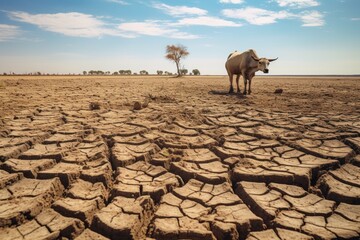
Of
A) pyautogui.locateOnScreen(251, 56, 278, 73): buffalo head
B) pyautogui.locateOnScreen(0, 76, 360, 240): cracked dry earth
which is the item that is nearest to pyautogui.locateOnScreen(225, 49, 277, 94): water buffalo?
pyautogui.locateOnScreen(251, 56, 278, 73): buffalo head

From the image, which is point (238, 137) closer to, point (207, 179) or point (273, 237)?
point (207, 179)

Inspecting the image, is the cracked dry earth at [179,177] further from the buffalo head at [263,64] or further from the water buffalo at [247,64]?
the water buffalo at [247,64]

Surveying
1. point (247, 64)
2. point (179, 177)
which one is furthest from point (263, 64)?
point (179, 177)

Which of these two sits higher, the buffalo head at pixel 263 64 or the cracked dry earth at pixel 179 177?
the buffalo head at pixel 263 64

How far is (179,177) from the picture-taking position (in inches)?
113

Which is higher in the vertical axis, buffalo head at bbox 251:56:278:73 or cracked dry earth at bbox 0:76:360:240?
buffalo head at bbox 251:56:278:73

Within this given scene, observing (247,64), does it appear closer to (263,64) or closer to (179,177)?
(263,64)

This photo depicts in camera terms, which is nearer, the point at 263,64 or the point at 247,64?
the point at 263,64

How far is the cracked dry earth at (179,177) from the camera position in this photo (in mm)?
2080

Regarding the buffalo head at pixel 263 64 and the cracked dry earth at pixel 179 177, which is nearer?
the cracked dry earth at pixel 179 177

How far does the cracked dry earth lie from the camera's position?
208 centimetres

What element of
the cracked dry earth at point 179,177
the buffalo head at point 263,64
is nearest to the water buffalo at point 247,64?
the buffalo head at point 263,64

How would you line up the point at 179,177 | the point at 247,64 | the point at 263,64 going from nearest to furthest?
the point at 179,177, the point at 263,64, the point at 247,64

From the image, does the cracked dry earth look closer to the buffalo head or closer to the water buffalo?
the buffalo head
